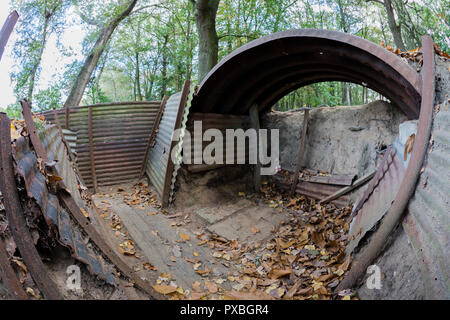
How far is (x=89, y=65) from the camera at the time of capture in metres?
13.5

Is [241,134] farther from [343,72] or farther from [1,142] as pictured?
[1,142]

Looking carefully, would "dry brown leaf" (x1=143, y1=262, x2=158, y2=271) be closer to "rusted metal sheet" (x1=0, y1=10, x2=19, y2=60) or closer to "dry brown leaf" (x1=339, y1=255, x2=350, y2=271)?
"dry brown leaf" (x1=339, y1=255, x2=350, y2=271)

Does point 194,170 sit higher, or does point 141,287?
point 194,170

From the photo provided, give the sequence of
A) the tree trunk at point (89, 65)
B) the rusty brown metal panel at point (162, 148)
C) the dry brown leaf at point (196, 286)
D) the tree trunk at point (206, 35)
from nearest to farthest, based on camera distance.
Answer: the dry brown leaf at point (196, 286), the rusty brown metal panel at point (162, 148), the tree trunk at point (206, 35), the tree trunk at point (89, 65)

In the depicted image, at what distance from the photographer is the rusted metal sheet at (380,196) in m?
3.13

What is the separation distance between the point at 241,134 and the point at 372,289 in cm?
499

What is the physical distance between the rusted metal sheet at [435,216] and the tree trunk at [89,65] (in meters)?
14.3

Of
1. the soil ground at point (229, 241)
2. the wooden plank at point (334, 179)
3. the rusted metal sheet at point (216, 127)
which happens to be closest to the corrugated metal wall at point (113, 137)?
the soil ground at point (229, 241)

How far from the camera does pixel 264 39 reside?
4.89m

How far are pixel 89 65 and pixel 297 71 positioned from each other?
11.7 meters

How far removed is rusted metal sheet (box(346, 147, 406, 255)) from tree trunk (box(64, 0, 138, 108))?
533 inches

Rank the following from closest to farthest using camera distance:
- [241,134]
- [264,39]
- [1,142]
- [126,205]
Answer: [1,142] → [264,39] → [126,205] → [241,134]

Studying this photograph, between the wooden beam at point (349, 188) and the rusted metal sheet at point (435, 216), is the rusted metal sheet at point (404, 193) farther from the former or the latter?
the wooden beam at point (349, 188)

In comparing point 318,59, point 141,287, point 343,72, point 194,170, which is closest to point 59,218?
point 141,287
